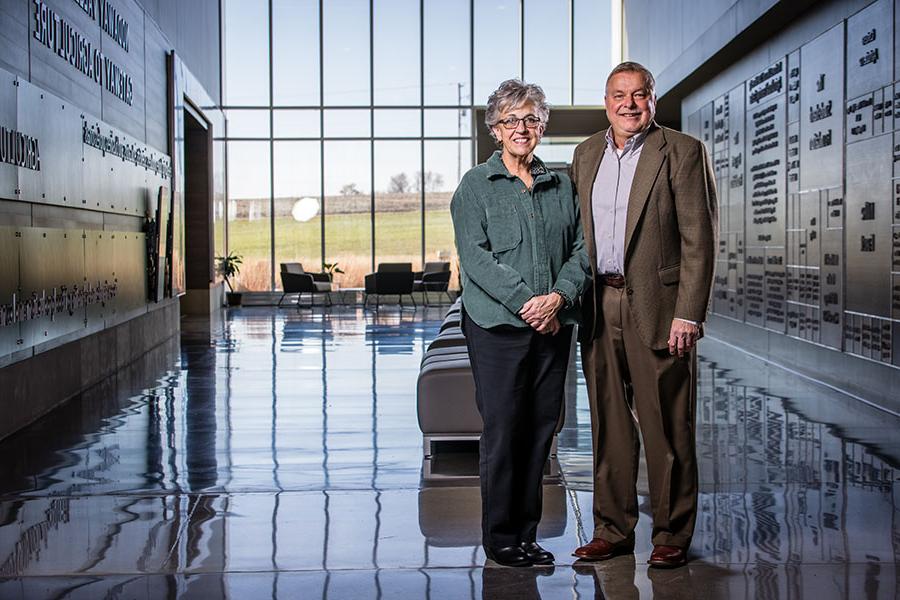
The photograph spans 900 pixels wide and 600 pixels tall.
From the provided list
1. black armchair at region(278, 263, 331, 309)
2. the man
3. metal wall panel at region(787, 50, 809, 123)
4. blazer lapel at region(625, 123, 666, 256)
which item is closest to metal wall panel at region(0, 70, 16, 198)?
the man

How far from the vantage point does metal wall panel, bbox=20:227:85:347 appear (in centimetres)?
756

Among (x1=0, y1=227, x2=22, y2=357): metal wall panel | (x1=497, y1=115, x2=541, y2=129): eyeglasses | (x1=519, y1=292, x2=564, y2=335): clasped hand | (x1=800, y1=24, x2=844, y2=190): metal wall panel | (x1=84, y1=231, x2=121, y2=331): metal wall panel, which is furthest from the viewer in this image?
(x1=800, y1=24, x2=844, y2=190): metal wall panel

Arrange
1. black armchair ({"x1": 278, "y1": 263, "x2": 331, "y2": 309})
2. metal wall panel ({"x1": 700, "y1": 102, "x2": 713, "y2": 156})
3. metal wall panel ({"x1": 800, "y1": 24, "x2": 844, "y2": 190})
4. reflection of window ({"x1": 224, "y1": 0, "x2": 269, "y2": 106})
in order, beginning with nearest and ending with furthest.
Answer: metal wall panel ({"x1": 800, "y1": 24, "x2": 844, "y2": 190})
metal wall panel ({"x1": 700, "y1": 102, "x2": 713, "y2": 156})
black armchair ({"x1": 278, "y1": 263, "x2": 331, "y2": 309})
reflection of window ({"x1": 224, "y1": 0, "x2": 269, "y2": 106})

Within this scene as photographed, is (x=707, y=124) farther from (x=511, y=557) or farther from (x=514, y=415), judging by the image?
(x=511, y=557)

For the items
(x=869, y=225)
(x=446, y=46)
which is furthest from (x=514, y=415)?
(x=446, y=46)

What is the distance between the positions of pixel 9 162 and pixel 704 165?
4.94 metres

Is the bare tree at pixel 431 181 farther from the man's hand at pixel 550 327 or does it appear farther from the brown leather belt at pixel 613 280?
the man's hand at pixel 550 327

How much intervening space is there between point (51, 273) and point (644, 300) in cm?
562

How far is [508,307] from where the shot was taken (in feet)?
12.6

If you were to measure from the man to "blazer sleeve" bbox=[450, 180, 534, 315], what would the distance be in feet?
1.09

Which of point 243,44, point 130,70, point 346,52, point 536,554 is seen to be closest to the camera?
point 536,554

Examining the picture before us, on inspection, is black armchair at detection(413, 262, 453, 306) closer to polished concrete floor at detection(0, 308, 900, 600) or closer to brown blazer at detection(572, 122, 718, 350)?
polished concrete floor at detection(0, 308, 900, 600)

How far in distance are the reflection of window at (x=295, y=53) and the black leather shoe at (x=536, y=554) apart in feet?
69.9

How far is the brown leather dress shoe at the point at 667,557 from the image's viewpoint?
3951 millimetres
